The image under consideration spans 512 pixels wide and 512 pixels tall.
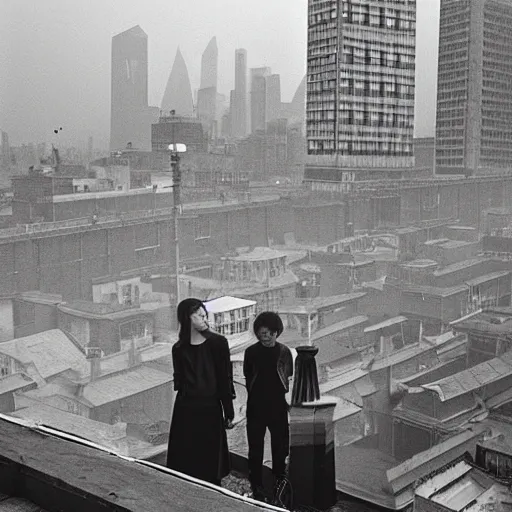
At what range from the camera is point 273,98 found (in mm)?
3426

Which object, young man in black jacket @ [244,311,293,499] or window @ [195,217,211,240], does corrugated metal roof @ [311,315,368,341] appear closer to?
window @ [195,217,211,240]

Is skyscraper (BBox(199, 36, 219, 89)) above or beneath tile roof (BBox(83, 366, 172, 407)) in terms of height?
above

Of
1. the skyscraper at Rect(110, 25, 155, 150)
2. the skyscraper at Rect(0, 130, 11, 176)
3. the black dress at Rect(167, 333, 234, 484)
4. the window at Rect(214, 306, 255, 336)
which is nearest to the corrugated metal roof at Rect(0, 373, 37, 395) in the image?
the skyscraper at Rect(0, 130, 11, 176)

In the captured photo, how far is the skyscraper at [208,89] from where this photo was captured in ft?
11.5

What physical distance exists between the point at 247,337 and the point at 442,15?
179cm

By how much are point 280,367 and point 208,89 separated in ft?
6.10

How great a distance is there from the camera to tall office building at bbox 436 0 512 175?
314 cm

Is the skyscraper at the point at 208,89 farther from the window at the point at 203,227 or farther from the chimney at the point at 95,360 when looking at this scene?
the chimney at the point at 95,360

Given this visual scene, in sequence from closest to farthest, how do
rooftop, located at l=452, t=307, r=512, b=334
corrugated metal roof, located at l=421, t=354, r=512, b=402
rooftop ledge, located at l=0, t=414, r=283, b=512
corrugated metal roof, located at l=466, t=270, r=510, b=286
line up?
rooftop ledge, located at l=0, t=414, r=283, b=512 < corrugated metal roof, located at l=421, t=354, r=512, b=402 < rooftop, located at l=452, t=307, r=512, b=334 < corrugated metal roof, located at l=466, t=270, r=510, b=286

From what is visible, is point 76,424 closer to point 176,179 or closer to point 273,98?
point 176,179

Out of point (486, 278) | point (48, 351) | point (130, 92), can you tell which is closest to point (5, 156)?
point (130, 92)

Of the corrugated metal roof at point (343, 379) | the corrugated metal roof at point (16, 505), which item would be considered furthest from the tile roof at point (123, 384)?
the corrugated metal roof at point (16, 505)

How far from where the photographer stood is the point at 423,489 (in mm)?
2365

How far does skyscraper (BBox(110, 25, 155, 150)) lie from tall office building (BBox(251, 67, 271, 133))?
553 millimetres
